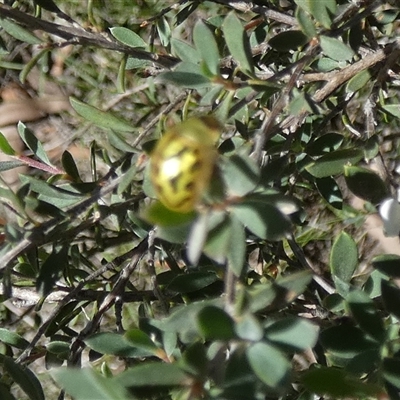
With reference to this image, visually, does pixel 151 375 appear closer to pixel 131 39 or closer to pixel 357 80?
pixel 357 80

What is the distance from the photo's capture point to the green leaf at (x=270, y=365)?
1.58ft

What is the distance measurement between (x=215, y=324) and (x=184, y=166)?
0.45 feet

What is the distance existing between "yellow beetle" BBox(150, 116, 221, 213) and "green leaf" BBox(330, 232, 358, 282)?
0.34 metres

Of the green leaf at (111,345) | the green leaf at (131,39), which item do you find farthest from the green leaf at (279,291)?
the green leaf at (131,39)

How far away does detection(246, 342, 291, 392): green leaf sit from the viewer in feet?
1.58

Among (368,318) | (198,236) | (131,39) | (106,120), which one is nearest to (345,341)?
(368,318)

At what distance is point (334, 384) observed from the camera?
0.54 meters

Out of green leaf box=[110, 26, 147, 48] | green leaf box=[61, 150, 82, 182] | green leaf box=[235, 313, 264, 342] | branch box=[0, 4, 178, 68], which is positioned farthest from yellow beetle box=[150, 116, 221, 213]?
green leaf box=[110, 26, 147, 48]

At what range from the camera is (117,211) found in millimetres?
839

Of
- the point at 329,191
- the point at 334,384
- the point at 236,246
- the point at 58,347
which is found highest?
the point at 236,246

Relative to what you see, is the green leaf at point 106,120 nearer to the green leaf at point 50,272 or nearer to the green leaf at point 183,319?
the green leaf at point 50,272

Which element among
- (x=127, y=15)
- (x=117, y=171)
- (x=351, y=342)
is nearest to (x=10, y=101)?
(x=127, y=15)

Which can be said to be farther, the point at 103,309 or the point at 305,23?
the point at 103,309

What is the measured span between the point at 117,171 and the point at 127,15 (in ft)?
4.10
